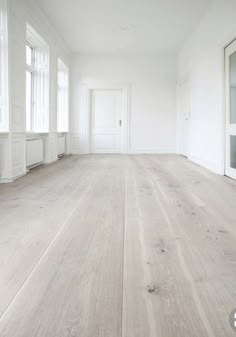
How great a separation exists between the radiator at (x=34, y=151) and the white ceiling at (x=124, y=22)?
2441mm

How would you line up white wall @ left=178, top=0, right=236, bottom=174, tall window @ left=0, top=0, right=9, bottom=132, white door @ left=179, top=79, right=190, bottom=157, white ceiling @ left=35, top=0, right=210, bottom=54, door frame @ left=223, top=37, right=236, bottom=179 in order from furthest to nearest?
white door @ left=179, top=79, right=190, bottom=157 < white ceiling @ left=35, top=0, right=210, bottom=54 < white wall @ left=178, top=0, right=236, bottom=174 < door frame @ left=223, top=37, right=236, bottom=179 < tall window @ left=0, top=0, right=9, bottom=132

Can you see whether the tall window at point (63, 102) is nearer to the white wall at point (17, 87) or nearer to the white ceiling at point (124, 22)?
the white ceiling at point (124, 22)

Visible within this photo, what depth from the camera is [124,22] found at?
246 inches

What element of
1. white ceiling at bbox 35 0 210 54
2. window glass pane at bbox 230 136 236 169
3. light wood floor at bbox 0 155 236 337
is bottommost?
light wood floor at bbox 0 155 236 337

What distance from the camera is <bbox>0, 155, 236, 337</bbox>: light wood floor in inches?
40.0

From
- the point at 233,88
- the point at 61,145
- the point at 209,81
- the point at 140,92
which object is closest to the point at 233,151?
the point at 233,88

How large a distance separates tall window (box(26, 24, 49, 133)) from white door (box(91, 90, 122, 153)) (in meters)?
3.08

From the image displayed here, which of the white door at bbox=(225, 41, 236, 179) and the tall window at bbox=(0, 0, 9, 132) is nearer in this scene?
the tall window at bbox=(0, 0, 9, 132)

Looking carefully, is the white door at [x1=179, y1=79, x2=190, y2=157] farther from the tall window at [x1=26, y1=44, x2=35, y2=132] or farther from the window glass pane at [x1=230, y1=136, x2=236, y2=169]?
the tall window at [x1=26, y1=44, x2=35, y2=132]

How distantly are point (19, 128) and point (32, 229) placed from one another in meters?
2.71

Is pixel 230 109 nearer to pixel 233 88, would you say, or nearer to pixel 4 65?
pixel 233 88

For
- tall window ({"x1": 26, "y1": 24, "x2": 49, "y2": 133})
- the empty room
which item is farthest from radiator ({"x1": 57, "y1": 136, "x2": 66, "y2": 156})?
tall window ({"x1": 26, "y1": 24, "x2": 49, "y2": 133})

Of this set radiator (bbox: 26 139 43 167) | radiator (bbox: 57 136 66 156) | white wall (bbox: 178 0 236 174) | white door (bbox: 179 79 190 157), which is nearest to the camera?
white wall (bbox: 178 0 236 174)

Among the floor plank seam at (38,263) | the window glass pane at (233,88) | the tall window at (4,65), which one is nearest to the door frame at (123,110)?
A: the window glass pane at (233,88)
